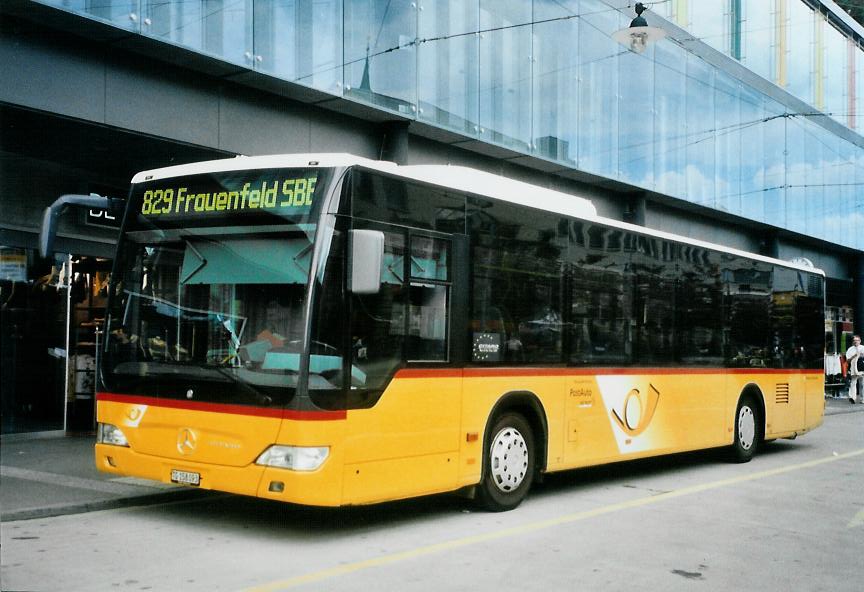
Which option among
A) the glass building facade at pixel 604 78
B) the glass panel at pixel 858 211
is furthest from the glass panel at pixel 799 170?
the glass panel at pixel 858 211

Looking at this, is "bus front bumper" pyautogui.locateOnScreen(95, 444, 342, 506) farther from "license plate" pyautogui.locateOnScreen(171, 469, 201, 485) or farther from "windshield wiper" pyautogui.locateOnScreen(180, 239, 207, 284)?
"windshield wiper" pyautogui.locateOnScreen(180, 239, 207, 284)

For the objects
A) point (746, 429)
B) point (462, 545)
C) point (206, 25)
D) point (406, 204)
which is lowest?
point (462, 545)

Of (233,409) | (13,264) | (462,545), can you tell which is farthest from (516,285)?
(13,264)

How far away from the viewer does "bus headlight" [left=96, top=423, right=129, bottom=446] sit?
841 centimetres

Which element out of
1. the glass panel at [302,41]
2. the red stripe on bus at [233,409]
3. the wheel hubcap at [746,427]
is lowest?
the wheel hubcap at [746,427]

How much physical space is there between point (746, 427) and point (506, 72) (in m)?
8.70

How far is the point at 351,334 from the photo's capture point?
7746mm

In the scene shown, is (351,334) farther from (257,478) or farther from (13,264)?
(13,264)

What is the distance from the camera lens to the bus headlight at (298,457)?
7441 mm

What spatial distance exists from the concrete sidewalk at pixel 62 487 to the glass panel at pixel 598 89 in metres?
13.9

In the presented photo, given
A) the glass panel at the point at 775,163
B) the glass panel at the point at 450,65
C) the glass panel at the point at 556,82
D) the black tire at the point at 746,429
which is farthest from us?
the glass panel at the point at 775,163

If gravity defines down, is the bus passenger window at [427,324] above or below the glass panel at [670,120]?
below

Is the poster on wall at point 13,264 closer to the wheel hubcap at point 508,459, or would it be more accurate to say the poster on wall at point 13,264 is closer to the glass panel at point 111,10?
the glass panel at point 111,10

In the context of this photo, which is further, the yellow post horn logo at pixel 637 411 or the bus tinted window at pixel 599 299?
the yellow post horn logo at pixel 637 411
